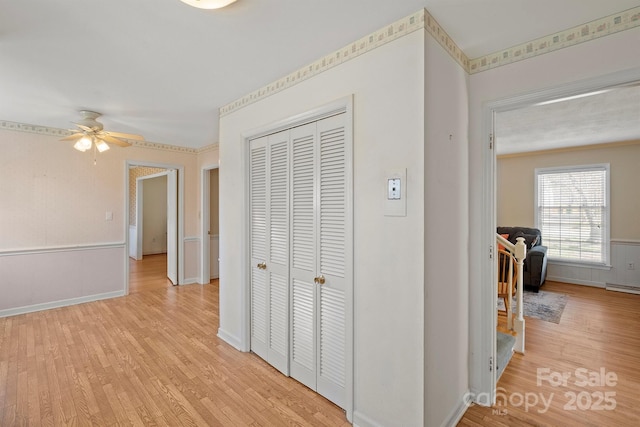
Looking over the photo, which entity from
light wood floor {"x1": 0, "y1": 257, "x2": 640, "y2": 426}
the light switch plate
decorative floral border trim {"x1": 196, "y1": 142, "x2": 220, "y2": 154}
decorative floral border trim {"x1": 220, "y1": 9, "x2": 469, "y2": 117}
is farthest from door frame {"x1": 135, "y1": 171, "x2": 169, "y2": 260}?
the light switch plate

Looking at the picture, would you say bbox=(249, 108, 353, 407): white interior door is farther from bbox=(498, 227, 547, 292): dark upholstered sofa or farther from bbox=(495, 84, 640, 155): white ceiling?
bbox=(498, 227, 547, 292): dark upholstered sofa

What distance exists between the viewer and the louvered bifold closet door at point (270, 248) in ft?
8.06

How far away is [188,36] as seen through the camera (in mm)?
1887

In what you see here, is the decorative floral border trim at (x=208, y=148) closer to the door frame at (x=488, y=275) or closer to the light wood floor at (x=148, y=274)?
the light wood floor at (x=148, y=274)

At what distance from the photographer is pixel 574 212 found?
5348mm

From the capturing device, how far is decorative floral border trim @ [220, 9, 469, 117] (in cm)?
162

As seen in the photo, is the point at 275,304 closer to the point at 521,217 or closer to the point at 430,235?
the point at 430,235

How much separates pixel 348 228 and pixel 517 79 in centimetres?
146

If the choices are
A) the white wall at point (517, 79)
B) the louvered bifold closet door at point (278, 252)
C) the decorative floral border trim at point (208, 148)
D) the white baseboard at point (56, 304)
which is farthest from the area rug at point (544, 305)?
the white baseboard at point (56, 304)

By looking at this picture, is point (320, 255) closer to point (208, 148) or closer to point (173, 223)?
point (208, 148)

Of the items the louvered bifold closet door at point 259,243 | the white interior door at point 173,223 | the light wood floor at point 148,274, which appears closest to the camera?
the louvered bifold closet door at point 259,243

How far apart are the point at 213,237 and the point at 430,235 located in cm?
480

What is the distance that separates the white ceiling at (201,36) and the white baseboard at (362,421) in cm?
238

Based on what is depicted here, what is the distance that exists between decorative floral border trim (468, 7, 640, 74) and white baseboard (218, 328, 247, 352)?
3.05 meters
